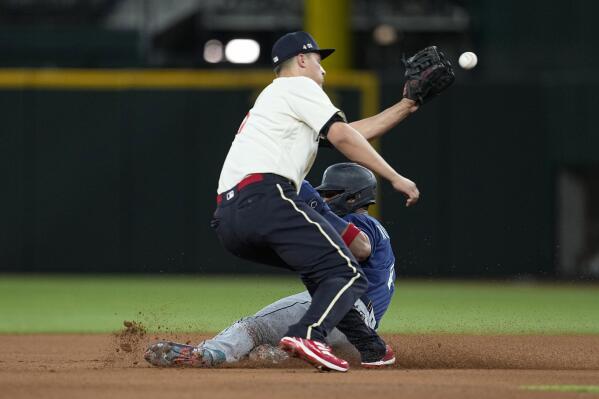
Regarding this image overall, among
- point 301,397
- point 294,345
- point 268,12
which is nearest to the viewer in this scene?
point 301,397

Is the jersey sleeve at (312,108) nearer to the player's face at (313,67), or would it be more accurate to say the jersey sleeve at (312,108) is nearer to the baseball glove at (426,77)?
the player's face at (313,67)

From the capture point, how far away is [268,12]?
16.6 m

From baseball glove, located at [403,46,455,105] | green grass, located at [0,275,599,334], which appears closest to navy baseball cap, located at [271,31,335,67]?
baseball glove, located at [403,46,455,105]

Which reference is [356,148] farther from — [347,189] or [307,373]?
[307,373]

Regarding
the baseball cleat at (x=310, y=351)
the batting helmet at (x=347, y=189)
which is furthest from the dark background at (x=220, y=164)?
the baseball cleat at (x=310, y=351)

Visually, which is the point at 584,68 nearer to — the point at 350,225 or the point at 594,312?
the point at 594,312

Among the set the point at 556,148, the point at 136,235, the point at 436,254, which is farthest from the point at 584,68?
the point at 136,235

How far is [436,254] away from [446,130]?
1.52 m

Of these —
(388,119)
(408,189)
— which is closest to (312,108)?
(408,189)

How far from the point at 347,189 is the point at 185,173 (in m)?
8.45

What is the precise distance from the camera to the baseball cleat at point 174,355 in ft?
19.6

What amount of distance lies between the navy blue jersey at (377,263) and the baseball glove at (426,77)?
2.23ft

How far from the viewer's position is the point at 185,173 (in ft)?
48.4

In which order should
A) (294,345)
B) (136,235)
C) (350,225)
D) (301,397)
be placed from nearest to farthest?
(301,397)
(294,345)
(350,225)
(136,235)
